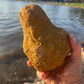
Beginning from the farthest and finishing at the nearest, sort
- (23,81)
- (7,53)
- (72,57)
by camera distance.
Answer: (7,53) → (23,81) → (72,57)

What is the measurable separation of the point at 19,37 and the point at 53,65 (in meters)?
3.71

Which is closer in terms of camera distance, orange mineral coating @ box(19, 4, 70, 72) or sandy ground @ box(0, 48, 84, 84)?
orange mineral coating @ box(19, 4, 70, 72)

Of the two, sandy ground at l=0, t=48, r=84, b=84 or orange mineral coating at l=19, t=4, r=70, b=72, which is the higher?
orange mineral coating at l=19, t=4, r=70, b=72

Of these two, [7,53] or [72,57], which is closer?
[72,57]

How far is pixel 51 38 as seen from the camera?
143 cm

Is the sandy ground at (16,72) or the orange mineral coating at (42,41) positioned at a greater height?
the orange mineral coating at (42,41)

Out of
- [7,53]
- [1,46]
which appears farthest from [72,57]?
[1,46]

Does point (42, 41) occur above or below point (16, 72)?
above

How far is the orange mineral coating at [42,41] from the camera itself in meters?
1.41

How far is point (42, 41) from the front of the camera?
144cm

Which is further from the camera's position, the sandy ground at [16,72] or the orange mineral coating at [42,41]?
the sandy ground at [16,72]

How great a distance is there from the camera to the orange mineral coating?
1.41 m

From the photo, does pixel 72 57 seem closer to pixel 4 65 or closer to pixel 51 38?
pixel 51 38

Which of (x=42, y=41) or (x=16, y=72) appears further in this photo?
(x=16, y=72)
